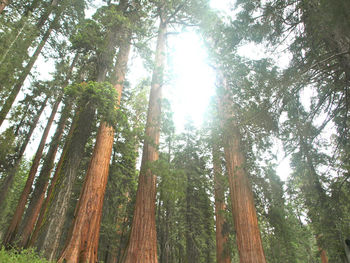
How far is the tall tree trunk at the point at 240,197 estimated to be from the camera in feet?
14.4

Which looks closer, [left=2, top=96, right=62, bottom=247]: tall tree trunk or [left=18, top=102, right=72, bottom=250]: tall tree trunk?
[left=18, top=102, right=72, bottom=250]: tall tree trunk

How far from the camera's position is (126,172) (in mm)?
11477

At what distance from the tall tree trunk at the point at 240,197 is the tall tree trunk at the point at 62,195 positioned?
4550mm

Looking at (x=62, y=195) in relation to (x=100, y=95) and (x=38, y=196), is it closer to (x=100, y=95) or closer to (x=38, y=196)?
(x=100, y=95)

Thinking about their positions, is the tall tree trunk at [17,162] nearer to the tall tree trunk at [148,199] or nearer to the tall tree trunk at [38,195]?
the tall tree trunk at [38,195]

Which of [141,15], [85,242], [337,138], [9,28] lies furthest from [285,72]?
[9,28]

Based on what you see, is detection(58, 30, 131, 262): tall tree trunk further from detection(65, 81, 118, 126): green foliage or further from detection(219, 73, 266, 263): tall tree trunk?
detection(219, 73, 266, 263): tall tree trunk

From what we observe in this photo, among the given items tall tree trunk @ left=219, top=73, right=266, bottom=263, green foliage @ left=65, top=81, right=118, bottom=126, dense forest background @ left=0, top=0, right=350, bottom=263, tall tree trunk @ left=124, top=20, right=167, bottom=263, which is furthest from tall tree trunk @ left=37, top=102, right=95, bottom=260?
tall tree trunk @ left=219, top=73, right=266, bottom=263

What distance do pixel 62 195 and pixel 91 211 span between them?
106 centimetres

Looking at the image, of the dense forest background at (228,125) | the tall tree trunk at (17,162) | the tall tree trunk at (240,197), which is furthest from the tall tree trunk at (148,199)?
the tall tree trunk at (17,162)

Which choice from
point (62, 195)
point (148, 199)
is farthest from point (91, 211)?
point (148, 199)

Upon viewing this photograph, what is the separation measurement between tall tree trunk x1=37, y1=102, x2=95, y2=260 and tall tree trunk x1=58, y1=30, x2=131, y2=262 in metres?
0.50

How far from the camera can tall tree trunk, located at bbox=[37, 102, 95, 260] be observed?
4660 millimetres

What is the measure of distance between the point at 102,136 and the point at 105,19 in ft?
14.2
